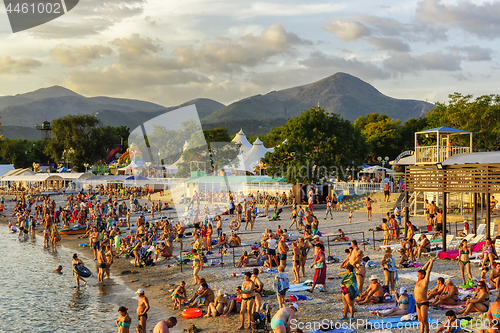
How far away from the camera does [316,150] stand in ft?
104

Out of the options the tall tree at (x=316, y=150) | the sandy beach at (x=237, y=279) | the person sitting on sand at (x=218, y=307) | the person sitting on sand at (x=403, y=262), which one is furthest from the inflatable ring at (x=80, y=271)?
the tall tree at (x=316, y=150)

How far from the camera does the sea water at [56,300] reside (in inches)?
464

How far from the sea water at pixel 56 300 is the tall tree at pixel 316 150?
16.8 m

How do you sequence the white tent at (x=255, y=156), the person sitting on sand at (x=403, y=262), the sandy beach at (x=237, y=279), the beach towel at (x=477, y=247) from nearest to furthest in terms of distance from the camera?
the sandy beach at (x=237, y=279), the person sitting on sand at (x=403, y=262), the beach towel at (x=477, y=247), the white tent at (x=255, y=156)

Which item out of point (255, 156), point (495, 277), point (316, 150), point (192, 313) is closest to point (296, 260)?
point (192, 313)

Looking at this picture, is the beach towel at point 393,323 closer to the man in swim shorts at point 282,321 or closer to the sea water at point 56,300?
the man in swim shorts at point 282,321

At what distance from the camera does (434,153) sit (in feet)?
76.3

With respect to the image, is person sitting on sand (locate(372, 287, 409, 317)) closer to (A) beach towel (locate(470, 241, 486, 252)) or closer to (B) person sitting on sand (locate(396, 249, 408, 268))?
(B) person sitting on sand (locate(396, 249, 408, 268))

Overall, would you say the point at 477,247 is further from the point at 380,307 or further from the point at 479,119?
the point at 479,119

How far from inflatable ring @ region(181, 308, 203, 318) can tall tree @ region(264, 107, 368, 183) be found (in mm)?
20694

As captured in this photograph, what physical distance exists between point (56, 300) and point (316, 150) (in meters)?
22.0

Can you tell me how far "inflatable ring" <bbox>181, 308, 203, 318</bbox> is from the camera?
36.4 feet

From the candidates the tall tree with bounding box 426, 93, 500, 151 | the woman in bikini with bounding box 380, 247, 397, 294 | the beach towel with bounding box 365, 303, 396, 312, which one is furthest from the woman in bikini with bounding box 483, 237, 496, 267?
the tall tree with bounding box 426, 93, 500, 151

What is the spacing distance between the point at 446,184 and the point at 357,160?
16748 millimetres
